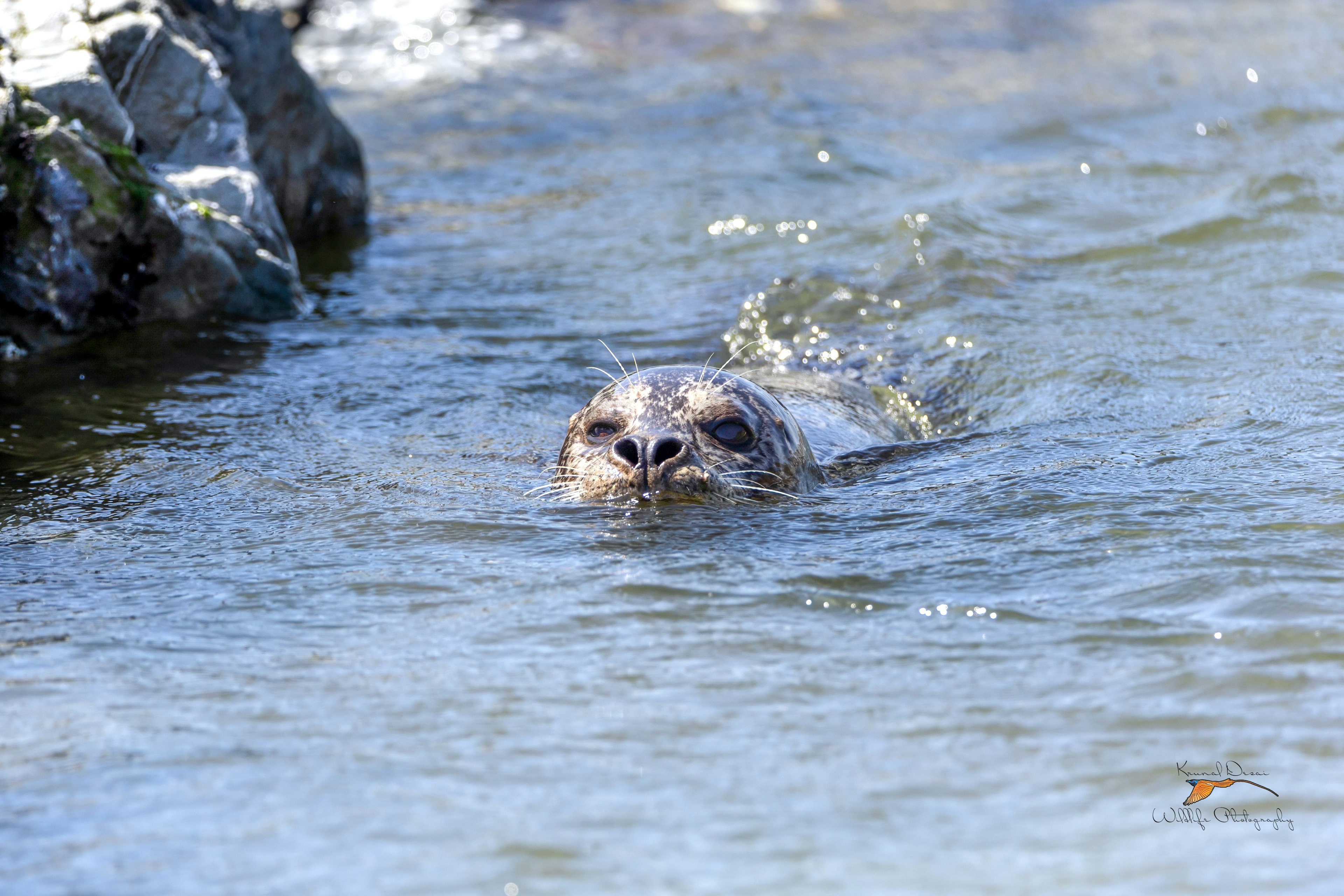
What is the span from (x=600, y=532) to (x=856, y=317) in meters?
3.62

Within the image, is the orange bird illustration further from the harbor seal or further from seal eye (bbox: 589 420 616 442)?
seal eye (bbox: 589 420 616 442)

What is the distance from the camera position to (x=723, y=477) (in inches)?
190

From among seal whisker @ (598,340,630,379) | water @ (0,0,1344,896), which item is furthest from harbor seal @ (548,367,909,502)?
seal whisker @ (598,340,630,379)

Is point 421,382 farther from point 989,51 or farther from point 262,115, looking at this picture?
point 989,51

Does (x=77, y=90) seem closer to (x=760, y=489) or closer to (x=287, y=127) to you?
(x=287, y=127)

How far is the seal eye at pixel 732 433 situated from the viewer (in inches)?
197

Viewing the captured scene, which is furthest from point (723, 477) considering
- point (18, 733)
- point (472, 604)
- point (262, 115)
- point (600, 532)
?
point (262, 115)

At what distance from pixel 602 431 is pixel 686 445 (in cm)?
45

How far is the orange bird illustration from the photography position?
2.83m

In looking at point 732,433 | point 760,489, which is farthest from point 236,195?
point 760,489

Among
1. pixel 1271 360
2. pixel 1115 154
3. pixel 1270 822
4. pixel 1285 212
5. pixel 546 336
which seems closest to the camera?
pixel 1270 822

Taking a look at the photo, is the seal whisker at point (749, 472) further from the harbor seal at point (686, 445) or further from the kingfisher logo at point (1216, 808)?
the kingfisher logo at point (1216, 808)

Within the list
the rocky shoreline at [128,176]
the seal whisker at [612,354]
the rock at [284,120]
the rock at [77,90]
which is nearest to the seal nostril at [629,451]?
the seal whisker at [612,354]

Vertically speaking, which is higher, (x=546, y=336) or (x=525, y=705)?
(x=525, y=705)
